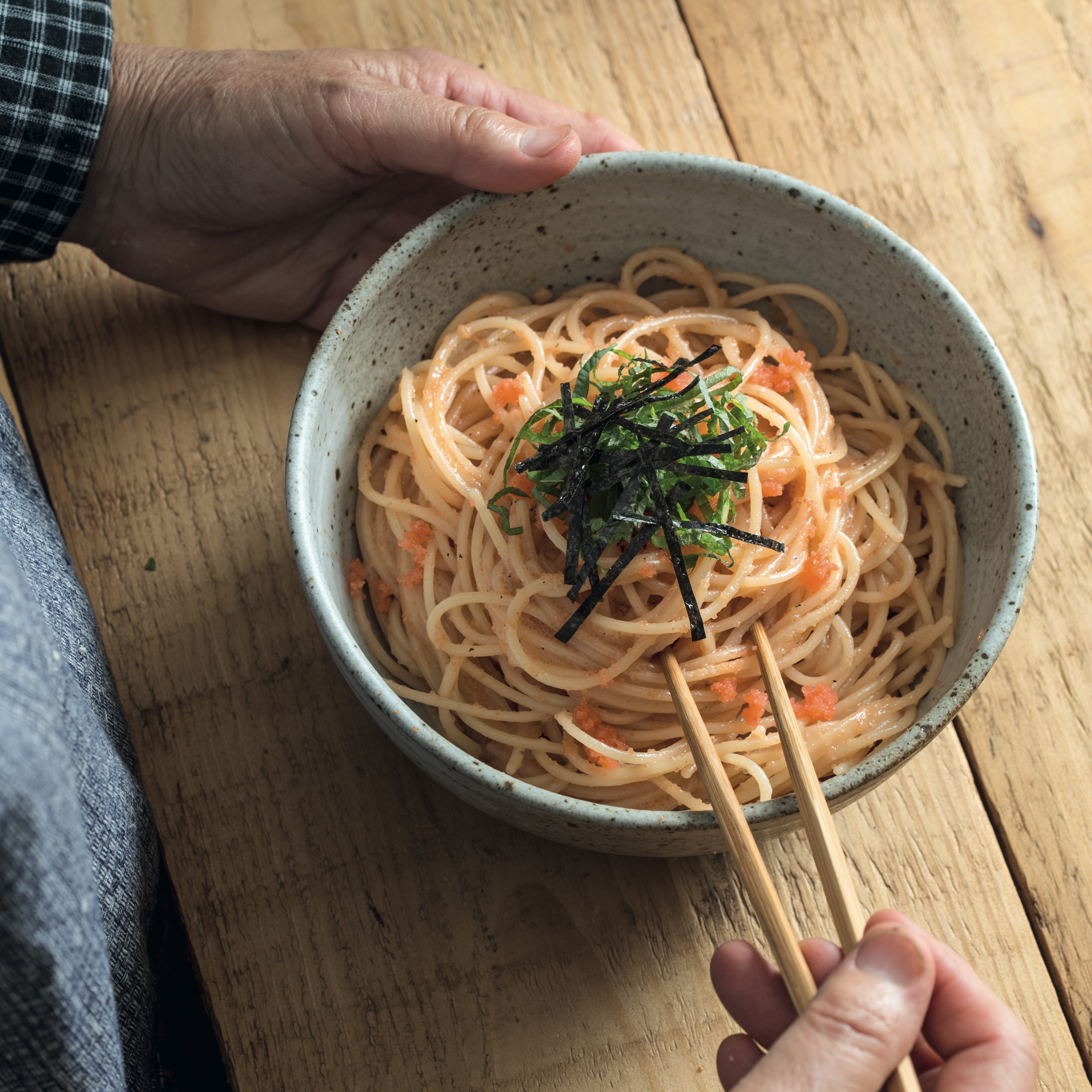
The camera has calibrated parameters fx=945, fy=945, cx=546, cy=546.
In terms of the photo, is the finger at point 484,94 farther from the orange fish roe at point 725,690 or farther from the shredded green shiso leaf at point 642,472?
the orange fish roe at point 725,690

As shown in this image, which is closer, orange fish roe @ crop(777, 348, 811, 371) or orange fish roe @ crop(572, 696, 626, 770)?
orange fish roe @ crop(572, 696, 626, 770)

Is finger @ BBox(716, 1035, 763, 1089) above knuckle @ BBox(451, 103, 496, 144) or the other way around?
the other way around

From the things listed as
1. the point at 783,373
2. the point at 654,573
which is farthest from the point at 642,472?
the point at 783,373

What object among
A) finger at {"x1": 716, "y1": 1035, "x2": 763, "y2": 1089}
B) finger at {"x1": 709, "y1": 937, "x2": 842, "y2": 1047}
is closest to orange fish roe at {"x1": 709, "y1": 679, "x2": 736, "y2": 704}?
finger at {"x1": 709, "y1": 937, "x2": 842, "y2": 1047}

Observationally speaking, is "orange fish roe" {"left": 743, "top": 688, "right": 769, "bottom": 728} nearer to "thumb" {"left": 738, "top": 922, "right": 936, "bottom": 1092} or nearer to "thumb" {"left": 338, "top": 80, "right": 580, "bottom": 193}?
"thumb" {"left": 738, "top": 922, "right": 936, "bottom": 1092}

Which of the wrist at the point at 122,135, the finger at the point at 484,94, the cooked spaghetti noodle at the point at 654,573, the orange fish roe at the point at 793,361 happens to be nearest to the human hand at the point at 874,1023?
the cooked spaghetti noodle at the point at 654,573

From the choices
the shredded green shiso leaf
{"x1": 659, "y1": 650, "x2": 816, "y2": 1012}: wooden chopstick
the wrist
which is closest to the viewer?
{"x1": 659, "y1": 650, "x2": 816, "y2": 1012}: wooden chopstick
